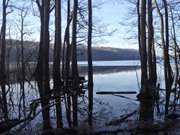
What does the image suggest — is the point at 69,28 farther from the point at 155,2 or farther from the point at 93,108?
the point at 93,108

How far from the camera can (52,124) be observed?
10.0 metres

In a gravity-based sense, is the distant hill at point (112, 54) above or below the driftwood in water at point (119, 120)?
above

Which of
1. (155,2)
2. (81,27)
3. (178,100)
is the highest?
(155,2)

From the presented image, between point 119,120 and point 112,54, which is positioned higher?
point 112,54

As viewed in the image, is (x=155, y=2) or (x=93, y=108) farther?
(x=155, y=2)

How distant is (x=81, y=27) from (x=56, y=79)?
854 centimetres

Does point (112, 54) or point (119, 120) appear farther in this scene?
point (112, 54)

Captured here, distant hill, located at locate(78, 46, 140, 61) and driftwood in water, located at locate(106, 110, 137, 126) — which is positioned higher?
distant hill, located at locate(78, 46, 140, 61)

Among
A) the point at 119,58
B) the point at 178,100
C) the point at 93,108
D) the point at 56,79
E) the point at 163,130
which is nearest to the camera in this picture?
the point at 163,130

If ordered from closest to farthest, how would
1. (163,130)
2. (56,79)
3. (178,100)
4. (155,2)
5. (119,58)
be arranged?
(163,130) → (178,100) → (56,79) → (155,2) → (119,58)

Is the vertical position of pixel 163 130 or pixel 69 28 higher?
pixel 69 28

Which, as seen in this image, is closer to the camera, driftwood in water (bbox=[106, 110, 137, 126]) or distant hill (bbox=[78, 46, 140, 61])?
driftwood in water (bbox=[106, 110, 137, 126])

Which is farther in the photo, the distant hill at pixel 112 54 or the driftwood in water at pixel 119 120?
the distant hill at pixel 112 54

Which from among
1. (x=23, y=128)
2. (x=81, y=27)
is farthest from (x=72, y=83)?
(x=23, y=128)
